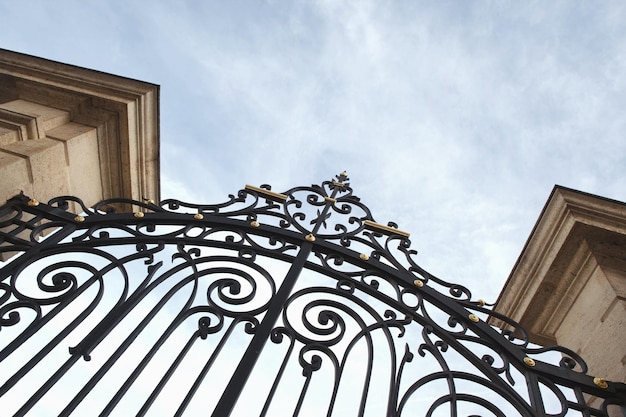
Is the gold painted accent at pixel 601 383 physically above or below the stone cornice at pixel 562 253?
below

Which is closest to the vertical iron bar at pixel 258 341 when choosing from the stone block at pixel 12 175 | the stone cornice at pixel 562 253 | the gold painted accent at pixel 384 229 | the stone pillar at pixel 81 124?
the gold painted accent at pixel 384 229

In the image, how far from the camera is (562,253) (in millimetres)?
3928

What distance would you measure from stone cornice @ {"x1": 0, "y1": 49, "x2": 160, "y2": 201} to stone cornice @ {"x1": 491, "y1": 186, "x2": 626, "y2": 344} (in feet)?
10.9

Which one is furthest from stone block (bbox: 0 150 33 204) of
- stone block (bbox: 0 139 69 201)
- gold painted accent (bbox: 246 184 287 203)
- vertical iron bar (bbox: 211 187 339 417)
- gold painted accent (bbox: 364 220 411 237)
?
gold painted accent (bbox: 364 220 411 237)

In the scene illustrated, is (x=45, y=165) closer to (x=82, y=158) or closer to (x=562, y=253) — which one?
(x=82, y=158)

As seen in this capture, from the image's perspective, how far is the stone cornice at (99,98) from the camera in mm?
4715

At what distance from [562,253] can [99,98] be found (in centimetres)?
387

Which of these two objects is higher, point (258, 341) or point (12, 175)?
point (12, 175)

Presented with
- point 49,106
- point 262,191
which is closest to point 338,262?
point 262,191

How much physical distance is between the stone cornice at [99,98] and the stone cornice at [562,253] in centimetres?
333

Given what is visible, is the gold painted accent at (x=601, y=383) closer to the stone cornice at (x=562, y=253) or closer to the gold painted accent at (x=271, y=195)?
the stone cornice at (x=562, y=253)

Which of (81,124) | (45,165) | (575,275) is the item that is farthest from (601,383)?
(81,124)

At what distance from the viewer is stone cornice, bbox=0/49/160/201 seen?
471 cm

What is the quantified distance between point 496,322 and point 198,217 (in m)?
2.52
